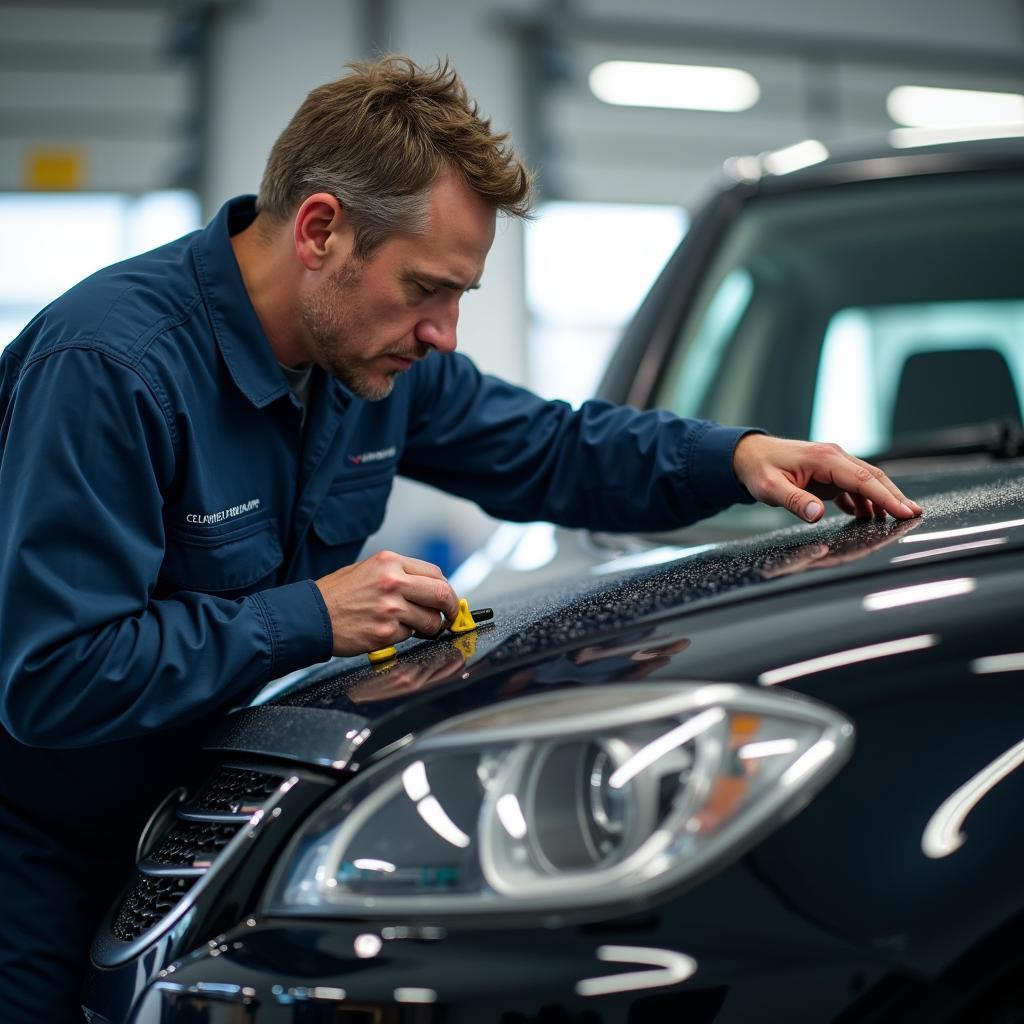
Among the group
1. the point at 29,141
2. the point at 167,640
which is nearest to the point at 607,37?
the point at 29,141

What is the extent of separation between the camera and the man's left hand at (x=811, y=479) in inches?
55.4

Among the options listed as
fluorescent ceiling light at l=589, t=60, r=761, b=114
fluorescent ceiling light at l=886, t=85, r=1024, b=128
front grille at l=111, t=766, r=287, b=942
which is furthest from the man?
fluorescent ceiling light at l=886, t=85, r=1024, b=128

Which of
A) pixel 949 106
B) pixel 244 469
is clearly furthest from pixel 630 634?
pixel 949 106

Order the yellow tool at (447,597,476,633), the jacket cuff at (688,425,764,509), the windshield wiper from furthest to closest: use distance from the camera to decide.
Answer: the windshield wiper → the jacket cuff at (688,425,764,509) → the yellow tool at (447,597,476,633)

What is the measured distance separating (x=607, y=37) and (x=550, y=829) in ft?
24.9

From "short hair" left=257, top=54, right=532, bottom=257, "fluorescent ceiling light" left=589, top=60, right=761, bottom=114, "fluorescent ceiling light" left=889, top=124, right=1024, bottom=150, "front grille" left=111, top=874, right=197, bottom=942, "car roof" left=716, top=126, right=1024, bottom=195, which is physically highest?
"fluorescent ceiling light" left=589, top=60, right=761, bottom=114

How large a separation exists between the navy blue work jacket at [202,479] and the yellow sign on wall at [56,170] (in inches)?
233

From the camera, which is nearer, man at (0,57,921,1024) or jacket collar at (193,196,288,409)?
man at (0,57,921,1024)

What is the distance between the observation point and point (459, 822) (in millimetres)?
899

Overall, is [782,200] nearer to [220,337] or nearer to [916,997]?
[220,337]

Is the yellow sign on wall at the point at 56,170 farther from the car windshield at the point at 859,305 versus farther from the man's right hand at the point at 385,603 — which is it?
the man's right hand at the point at 385,603

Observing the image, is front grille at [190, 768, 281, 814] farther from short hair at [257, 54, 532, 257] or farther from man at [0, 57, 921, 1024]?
short hair at [257, 54, 532, 257]

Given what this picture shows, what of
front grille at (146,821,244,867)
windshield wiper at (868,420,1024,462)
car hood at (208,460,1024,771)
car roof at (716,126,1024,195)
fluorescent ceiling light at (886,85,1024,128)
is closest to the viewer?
car hood at (208,460,1024,771)

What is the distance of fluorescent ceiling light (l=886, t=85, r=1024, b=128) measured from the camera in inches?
339
